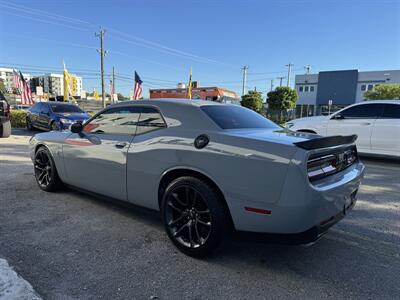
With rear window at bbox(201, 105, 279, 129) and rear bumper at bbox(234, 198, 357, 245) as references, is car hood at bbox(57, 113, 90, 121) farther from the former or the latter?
rear bumper at bbox(234, 198, 357, 245)

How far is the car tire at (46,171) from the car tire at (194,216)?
Answer: 2.35 m

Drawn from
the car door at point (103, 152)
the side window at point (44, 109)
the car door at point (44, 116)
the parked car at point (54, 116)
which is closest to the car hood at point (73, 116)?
the parked car at point (54, 116)

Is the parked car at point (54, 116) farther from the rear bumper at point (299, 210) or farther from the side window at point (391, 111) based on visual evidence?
the rear bumper at point (299, 210)

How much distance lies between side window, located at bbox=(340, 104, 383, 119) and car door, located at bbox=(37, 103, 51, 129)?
11.2 metres

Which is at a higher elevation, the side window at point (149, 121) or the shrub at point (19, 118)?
the side window at point (149, 121)

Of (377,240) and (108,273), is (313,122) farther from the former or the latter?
(108,273)

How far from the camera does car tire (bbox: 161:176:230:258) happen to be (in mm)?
2562

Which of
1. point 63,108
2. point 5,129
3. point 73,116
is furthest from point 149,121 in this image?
point 63,108

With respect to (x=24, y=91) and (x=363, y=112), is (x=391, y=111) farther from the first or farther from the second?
(x=24, y=91)

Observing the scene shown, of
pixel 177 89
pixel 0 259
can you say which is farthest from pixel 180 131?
pixel 177 89

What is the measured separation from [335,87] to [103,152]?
49.6m

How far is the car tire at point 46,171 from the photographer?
443 centimetres

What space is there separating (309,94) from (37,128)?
4523 cm

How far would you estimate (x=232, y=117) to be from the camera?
328 cm
